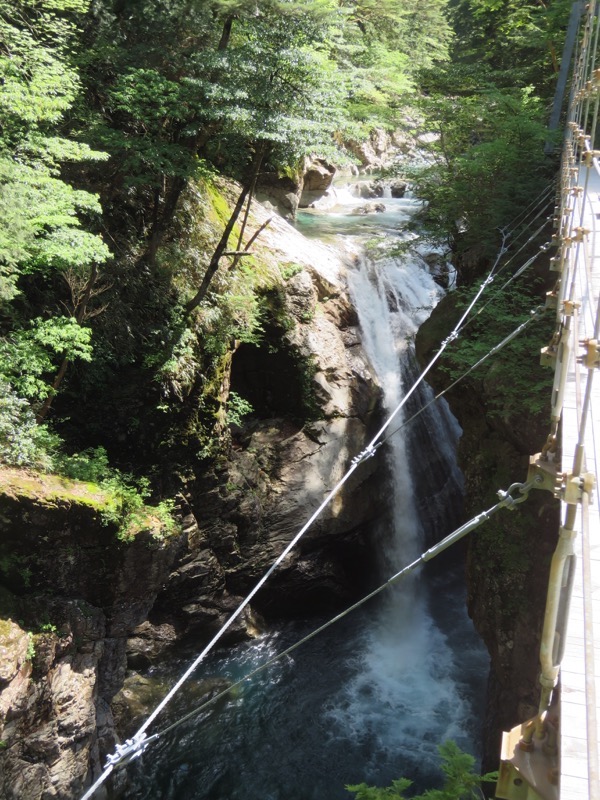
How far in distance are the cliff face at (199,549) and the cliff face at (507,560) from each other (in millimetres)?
2939

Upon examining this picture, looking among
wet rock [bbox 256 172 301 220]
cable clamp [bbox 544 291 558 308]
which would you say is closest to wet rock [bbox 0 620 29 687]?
cable clamp [bbox 544 291 558 308]

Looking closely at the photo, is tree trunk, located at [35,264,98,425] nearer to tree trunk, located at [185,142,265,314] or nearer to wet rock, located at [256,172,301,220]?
tree trunk, located at [185,142,265,314]

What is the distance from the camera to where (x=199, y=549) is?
10008 mm

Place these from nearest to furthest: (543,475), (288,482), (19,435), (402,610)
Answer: (543,475) → (19,435) → (288,482) → (402,610)

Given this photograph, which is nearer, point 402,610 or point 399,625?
point 399,625

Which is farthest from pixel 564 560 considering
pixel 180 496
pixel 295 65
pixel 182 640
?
pixel 182 640

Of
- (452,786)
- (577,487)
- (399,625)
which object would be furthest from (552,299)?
(399,625)

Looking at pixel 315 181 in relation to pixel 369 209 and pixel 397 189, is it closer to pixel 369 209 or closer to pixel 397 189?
pixel 369 209

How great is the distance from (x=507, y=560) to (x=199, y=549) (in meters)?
4.87

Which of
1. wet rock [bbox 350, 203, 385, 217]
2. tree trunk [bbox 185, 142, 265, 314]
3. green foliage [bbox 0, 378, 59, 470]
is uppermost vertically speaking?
wet rock [bbox 350, 203, 385, 217]

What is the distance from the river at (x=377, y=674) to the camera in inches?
334

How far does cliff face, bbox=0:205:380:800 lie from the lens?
6879mm

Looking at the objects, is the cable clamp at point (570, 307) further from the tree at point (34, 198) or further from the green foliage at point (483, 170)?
the green foliage at point (483, 170)

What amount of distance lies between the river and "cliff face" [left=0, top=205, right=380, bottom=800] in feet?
2.34
